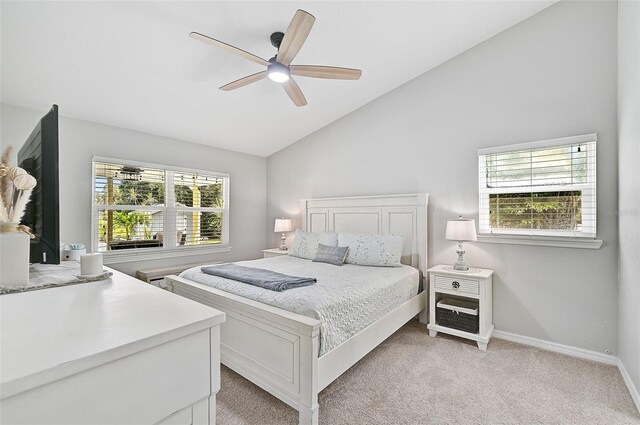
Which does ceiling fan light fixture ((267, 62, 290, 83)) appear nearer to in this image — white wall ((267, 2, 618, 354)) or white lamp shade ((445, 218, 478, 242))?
white wall ((267, 2, 618, 354))

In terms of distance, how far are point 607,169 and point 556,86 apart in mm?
886

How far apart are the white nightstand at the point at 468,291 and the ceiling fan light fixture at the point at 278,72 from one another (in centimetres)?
235

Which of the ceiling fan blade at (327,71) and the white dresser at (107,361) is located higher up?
the ceiling fan blade at (327,71)

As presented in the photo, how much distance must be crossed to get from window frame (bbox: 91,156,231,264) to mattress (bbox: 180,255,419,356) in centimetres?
129

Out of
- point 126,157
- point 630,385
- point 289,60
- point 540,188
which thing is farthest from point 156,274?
point 630,385

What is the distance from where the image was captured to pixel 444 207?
11.1 feet

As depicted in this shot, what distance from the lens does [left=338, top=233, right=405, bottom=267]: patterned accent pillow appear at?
328cm

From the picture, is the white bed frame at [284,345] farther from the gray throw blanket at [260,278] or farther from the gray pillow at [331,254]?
the gray pillow at [331,254]

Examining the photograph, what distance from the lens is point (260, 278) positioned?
240 centimetres

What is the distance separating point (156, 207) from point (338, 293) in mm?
2949

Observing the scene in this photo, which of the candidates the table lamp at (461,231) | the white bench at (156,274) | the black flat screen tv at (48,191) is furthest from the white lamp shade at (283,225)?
the black flat screen tv at (48,191)

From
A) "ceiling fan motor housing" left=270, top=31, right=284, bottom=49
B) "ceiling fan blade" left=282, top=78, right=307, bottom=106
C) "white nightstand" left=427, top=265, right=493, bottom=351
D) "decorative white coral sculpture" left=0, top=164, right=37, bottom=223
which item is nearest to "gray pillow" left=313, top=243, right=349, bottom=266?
"white nightstand" left=427, top=265, right=493, bottom=351

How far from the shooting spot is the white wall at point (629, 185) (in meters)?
2.02

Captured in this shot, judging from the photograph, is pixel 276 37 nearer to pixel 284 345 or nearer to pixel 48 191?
pixel 48 191
